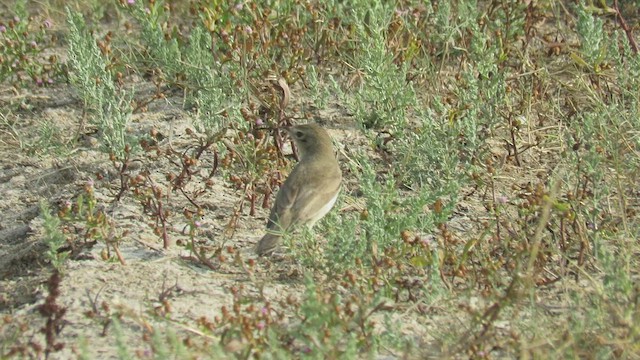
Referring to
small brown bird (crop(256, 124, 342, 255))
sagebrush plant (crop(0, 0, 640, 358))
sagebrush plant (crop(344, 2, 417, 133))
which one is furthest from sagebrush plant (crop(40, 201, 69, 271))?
sagebrush plant (crop(344, 2, 417, 133))

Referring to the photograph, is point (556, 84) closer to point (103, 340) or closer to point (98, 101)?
point (98, 101)

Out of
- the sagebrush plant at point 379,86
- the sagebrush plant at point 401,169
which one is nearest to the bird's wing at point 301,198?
the sagebrush plant at point 401,169

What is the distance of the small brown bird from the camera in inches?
267

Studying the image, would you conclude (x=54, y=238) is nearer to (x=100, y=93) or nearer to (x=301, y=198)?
(x=301, y=198)

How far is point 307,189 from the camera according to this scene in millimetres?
6977

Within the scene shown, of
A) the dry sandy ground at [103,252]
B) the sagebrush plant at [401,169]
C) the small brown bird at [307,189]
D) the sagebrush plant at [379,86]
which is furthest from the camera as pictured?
the sagebrush plant at [379,86]

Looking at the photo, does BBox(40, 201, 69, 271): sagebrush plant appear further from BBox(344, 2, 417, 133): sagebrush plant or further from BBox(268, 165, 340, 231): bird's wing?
BBox(344, 2, 417, 133): sagebrush plant

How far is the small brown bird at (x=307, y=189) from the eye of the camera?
6770 millimetres

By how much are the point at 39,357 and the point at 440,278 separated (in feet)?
6.93

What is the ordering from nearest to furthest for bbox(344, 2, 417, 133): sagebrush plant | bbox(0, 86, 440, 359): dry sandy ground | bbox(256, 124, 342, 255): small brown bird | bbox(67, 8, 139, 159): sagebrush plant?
bbox(0, 86, 440, 359): dry sandy ground
bbox(256, 124, 342, 255): small brown bird
bbox(67, 8, 139, 159): sagebrush plant
bbox(344, 2, 417, 133): sagebrush plant

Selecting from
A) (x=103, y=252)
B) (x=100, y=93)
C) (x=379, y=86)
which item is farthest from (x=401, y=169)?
(x=103, y=252)

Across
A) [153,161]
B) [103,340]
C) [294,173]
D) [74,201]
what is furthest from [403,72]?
[103,340]

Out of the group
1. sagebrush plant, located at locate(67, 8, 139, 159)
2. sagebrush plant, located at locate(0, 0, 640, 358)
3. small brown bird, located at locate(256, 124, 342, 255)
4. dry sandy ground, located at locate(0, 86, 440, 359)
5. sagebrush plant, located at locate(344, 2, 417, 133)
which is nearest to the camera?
sagebrush plant, located at locate(0, 0, 640, 358)

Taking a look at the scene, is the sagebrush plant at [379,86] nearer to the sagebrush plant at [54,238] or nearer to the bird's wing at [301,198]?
the bird's wing at [301,198]
